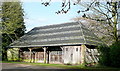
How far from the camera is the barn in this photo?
20.8 metres

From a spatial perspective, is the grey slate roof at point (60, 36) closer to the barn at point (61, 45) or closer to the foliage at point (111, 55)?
the barn at point (61, 45)

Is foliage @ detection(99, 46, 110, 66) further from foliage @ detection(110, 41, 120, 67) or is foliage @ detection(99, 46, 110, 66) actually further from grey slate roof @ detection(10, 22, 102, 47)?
grey slate roof @ detection(10, 22, 102, 47)

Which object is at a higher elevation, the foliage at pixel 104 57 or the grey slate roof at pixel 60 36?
the grey slate roof at pixel 60 36

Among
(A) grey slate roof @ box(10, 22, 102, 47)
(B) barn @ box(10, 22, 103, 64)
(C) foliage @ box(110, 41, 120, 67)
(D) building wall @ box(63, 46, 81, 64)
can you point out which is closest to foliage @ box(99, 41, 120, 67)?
(C) foliage @ box(110, 41, 120, 67)

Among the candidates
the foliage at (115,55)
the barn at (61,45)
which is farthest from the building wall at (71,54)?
the foliage at (115,55)

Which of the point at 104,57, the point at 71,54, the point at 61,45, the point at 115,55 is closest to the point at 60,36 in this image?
the point at 61,45

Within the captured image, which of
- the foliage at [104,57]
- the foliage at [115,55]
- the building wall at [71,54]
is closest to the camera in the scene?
the foliage at [115,55]

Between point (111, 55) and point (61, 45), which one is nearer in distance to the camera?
point (111, 55)

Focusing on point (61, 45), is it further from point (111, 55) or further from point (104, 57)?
point (111, 55)

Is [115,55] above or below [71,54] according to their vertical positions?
below

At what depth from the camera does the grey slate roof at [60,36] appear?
71.3 feet

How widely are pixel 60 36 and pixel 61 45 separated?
225cm

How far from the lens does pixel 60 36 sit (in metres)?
24.0

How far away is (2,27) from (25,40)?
4610 mm
